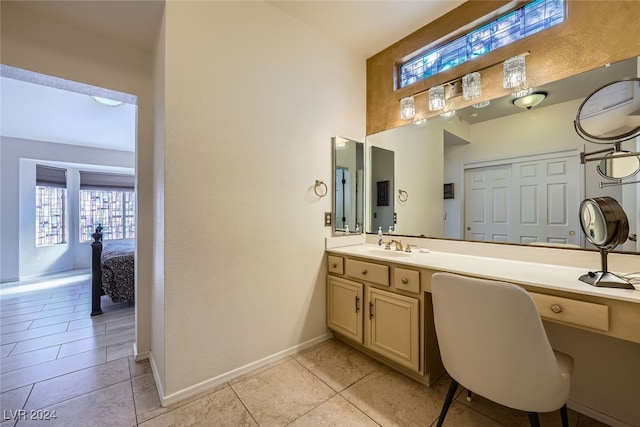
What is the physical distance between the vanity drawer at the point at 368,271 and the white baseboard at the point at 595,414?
122cm

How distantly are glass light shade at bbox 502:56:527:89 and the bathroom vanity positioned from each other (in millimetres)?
1196

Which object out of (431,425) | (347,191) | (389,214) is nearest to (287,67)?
(347,191)

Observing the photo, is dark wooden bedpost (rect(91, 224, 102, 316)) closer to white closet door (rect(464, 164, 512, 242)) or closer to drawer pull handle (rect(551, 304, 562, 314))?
white closet door (rect(464, 164, 512, 242))

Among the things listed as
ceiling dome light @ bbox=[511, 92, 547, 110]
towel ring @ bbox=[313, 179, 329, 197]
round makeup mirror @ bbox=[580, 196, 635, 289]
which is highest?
ceiling dome light @ bbox=[511, 92, 547, 110]

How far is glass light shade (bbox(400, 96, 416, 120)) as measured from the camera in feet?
7.18

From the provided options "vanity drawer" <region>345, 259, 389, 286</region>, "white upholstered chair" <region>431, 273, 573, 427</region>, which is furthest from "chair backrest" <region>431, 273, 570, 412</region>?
"vanity drawer" <region>345, 259, 389, 286</region>

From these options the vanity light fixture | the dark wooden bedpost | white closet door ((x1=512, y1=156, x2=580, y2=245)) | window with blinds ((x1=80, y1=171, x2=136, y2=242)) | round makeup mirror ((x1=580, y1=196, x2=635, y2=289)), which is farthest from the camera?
window with blinds ((x1=80, y1=171, x2=136, y2=242))

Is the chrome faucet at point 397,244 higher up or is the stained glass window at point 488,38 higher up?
the stained glass window at point 488,38

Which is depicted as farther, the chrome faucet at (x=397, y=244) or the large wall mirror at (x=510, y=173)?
the chrome faucet at (x=397, y=244)

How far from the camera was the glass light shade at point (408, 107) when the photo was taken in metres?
2.19

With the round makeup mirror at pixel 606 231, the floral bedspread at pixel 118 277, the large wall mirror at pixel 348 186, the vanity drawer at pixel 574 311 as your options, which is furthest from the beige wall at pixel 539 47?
the floral bedspread at pixel 118 277

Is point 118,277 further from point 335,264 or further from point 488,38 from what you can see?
point 488,38

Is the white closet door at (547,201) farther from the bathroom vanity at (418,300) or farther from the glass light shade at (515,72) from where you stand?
the glass light shade at (515,72)

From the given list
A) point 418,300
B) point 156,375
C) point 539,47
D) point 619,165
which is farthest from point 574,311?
point 156,375
